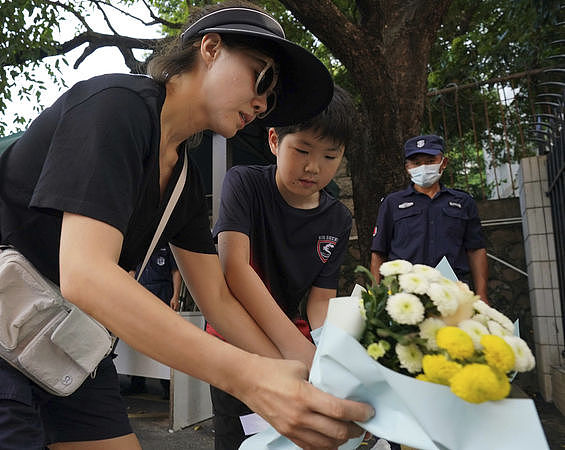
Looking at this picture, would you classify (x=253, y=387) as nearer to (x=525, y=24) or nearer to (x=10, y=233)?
(x=10, y=233)

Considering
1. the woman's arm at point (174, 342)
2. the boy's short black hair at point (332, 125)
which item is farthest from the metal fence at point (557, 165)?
the woman's arm at point (174, 342)

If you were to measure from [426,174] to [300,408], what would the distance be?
323 centimetres

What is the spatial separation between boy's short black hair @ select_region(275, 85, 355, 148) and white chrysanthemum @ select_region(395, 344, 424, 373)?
111cm

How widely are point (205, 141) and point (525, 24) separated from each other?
4359mm

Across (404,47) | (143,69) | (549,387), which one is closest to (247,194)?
(143,69)

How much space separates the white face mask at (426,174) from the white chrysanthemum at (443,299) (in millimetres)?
3087

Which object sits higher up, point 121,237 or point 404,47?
point 404,47

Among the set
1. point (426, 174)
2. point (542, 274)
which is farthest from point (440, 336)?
point (542, 274)

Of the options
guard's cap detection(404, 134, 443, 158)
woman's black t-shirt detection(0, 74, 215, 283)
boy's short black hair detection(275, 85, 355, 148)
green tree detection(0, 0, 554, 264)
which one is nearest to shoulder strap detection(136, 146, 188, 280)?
woman's black t-shirt detection(0, 74, 215, 283)

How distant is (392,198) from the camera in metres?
4.00

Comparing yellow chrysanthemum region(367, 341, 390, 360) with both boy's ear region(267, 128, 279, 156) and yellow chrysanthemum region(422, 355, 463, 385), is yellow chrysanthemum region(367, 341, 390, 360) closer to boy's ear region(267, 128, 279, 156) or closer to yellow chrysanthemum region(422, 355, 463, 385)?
yellow chrysanthemum region(422, 355, 463, 385)

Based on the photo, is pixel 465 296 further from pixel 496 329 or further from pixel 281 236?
pixel 281 236

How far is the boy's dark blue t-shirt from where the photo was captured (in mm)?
1982

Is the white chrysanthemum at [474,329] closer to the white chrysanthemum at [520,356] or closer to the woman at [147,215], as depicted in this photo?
the white chrysanthemum at [520,356]
